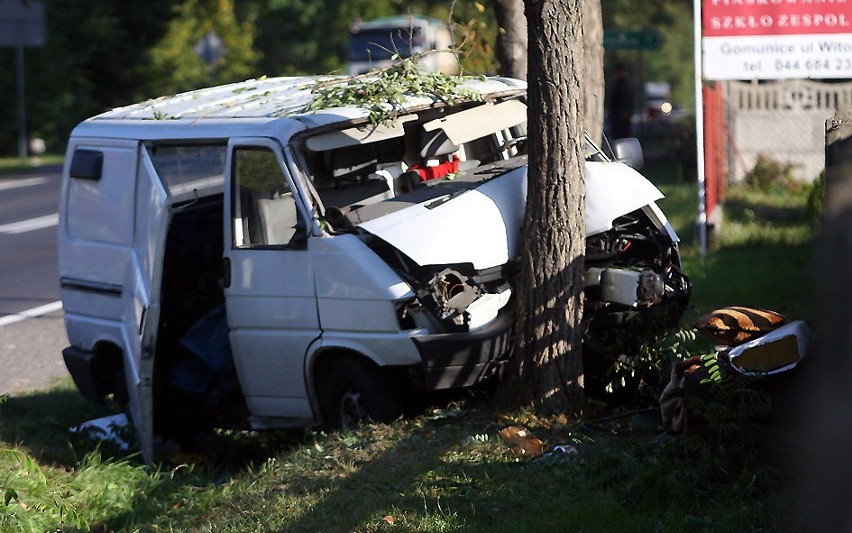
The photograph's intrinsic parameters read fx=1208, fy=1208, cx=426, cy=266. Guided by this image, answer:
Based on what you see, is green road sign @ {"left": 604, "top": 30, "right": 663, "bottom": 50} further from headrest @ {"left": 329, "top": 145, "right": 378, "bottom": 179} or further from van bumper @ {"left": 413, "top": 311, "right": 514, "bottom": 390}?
van bumper @ {"left": 413, "top": 311, "right": 514, "bottom": 390}

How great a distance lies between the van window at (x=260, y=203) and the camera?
22.3 feet

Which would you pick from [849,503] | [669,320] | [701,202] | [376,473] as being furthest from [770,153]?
[849,503]

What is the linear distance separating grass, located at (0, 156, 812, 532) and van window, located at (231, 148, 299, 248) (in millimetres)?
1167

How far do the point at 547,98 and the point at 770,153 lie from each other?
12391 millimetres

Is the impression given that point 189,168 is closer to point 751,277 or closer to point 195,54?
point 751,277

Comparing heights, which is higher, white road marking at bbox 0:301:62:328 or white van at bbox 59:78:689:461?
white van at bbox 59:78:689:461

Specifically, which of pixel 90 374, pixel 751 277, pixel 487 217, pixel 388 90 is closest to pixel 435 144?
pixel 388 90

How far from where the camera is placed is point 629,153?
25.9 ft

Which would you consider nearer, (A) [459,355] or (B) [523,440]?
(B) [523,440]

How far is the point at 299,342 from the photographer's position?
6668 mm

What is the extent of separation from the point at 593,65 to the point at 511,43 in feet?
2.77

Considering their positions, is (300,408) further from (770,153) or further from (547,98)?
(770,153)

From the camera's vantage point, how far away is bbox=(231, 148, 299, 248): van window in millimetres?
6801

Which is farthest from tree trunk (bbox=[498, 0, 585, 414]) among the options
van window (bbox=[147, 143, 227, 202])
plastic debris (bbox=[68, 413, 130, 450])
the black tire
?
plastic debris (bbox=[68, 413, 130, 450])
